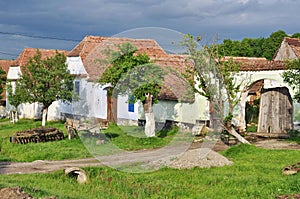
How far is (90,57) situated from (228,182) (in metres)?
16.2

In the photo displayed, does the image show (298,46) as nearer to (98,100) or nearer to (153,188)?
(98,100)

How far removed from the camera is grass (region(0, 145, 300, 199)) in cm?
908

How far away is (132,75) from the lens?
18047 mm

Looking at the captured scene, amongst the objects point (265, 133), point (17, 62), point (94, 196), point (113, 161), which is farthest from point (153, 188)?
point (17, 62)

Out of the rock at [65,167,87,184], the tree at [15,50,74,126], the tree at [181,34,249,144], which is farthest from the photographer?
the tree at [15,50,74,126]

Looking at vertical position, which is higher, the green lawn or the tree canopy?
the tree canopy

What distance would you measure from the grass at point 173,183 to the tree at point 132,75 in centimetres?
642

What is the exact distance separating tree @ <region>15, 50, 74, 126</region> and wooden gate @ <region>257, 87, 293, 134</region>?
10.2m

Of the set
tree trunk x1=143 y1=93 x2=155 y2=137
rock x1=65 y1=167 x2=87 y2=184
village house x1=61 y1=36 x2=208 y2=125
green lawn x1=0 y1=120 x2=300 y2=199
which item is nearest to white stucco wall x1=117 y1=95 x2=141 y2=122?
village house x1=61 y1=36 x2=208 y2=125

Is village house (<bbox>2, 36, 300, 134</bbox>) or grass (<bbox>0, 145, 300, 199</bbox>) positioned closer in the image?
grass (<bbox>0, 145, 300, 199</bbox>)

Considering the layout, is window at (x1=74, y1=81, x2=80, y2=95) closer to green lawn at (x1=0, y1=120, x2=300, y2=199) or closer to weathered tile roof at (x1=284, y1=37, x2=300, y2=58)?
weathered tile roof at (x1=284, y1=37, x2=300, y2=58)

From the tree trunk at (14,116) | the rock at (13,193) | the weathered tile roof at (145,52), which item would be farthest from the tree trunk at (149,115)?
the tree trunk at (14,116)

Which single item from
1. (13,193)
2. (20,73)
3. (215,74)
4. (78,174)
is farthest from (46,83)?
(13,193)

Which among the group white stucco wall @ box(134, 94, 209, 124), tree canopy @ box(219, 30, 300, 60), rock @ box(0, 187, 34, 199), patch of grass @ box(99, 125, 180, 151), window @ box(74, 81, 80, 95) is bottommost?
rock @ box(0, 187, 34, 199)
